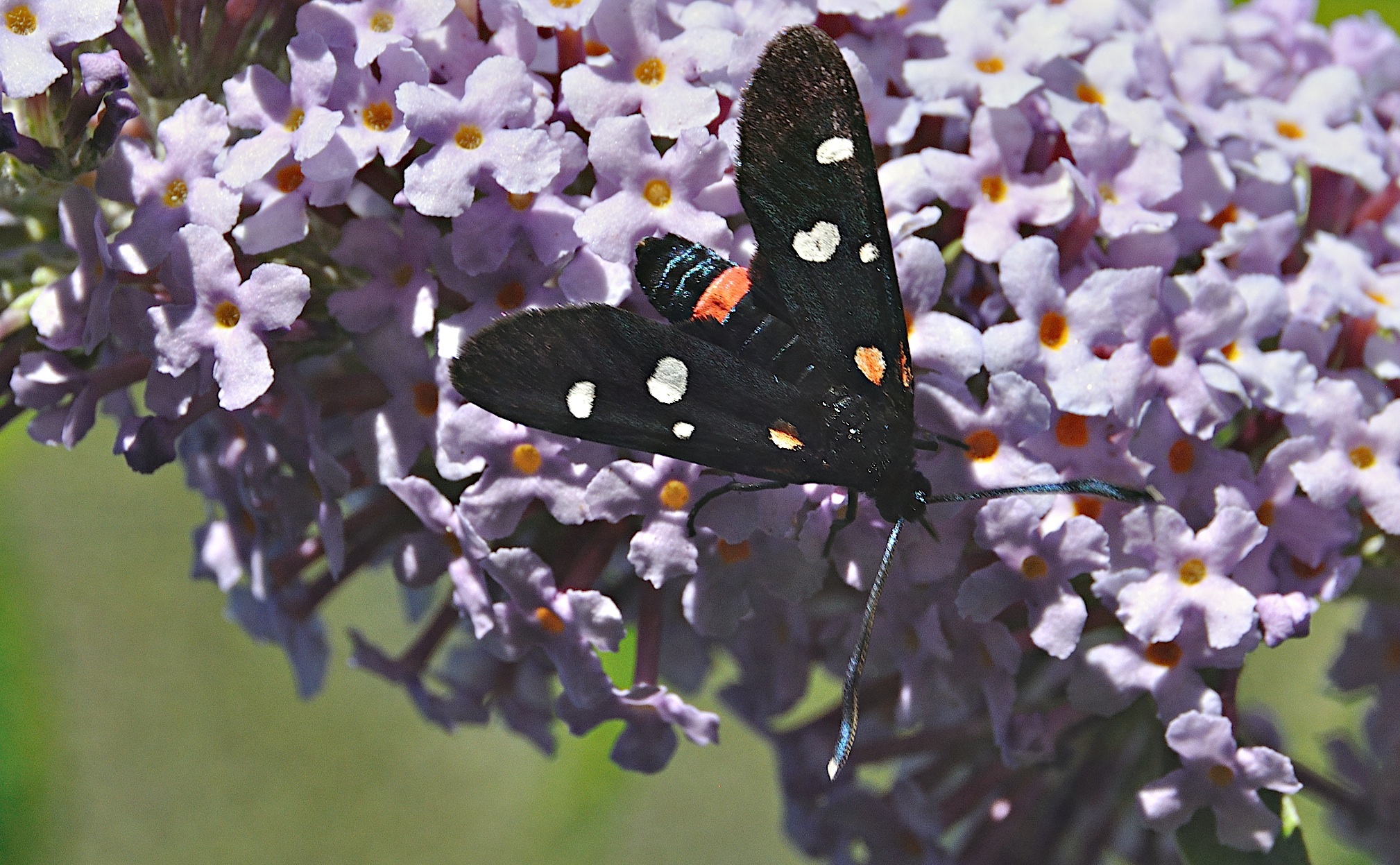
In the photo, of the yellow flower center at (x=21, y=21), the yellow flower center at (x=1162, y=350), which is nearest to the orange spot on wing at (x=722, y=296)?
the yellow flower center at (x=1162, y=350)

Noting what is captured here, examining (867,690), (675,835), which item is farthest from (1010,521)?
(675,835)

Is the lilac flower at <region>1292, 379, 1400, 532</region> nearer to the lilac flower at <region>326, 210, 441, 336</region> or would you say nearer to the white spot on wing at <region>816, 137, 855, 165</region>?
the white spot on wing at <region>816, 137, 855, 165</region>

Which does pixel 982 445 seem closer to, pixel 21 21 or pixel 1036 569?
pixel 1036 569

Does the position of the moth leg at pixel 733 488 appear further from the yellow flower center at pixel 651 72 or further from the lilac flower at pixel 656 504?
the yellow flower center at pixel 651 72

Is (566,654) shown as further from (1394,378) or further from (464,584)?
(1394,378)

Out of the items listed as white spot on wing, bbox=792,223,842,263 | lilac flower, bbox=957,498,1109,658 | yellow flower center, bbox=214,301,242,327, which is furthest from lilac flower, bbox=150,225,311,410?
lilac flower, bbox=957,498,1109,658
